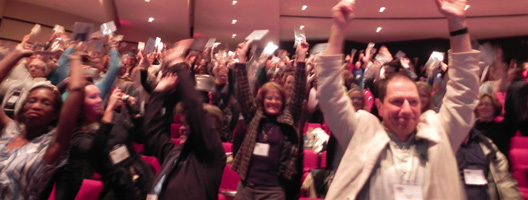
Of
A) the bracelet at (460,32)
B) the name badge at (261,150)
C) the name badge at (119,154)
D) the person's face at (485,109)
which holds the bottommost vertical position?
the name badge at (261,150)

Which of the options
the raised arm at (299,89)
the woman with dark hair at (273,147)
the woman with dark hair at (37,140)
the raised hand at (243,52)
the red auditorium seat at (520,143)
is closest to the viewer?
the woman with dark hair at (37,140)

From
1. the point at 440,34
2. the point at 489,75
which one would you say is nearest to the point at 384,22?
the point at 440,34

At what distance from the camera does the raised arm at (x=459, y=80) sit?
143 cm

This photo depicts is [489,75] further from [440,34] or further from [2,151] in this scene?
[440,34]

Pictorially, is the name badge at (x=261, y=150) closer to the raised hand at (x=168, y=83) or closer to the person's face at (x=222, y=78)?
the raised hand at (x=168, y=83)

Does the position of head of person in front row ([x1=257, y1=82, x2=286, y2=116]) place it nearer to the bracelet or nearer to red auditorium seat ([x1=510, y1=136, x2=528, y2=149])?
the bracelet

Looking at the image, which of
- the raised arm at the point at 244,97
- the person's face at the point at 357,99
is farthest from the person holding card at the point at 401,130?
the person's face at the point at 357,99

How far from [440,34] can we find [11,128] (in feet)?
38.3

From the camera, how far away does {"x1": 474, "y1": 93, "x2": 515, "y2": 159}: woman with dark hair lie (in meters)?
3.25

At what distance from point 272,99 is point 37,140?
4.69 feet

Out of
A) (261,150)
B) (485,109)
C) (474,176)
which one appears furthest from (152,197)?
(485,109)

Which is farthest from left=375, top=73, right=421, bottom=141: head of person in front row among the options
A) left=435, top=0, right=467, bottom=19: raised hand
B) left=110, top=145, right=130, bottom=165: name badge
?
left=110, top=145, right=130, bottom=165: name badge

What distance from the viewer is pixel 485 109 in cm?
326

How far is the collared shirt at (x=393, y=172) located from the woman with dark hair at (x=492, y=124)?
6.83 feet
